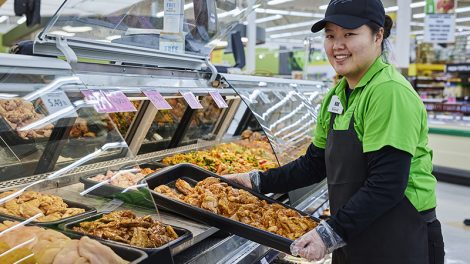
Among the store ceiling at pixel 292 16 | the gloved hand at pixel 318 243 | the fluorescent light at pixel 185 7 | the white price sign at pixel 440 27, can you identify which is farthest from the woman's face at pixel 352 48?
the store ceiling at pixel 292 16

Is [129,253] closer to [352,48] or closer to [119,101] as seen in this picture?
[119,101]

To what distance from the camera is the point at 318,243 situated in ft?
6.13

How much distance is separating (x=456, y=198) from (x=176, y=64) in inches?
235

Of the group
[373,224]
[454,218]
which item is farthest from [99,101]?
[454,218]

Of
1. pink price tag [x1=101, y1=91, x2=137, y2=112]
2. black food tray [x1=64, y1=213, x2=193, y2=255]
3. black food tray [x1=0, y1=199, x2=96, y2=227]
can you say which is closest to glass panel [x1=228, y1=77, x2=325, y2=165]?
pink price tag [x1=101, y1=91, x2=137, y2=112]

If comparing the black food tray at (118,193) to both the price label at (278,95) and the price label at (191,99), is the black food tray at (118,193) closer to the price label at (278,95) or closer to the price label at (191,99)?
the price label at (191,99)

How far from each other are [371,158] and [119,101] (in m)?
1.21

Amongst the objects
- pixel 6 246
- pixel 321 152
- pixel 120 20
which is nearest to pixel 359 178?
pixel 321 152

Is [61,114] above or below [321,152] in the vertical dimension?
above

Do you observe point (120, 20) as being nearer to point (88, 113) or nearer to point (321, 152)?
point (88, 113)

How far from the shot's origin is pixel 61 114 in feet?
6.90

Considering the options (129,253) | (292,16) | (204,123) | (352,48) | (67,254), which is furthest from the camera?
(292,16)

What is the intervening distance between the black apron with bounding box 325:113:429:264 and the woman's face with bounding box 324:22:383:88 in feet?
0.78

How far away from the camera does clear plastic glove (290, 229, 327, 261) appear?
1862mm
